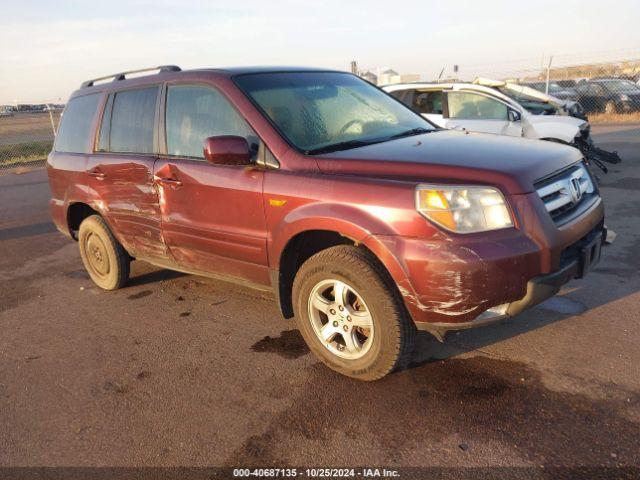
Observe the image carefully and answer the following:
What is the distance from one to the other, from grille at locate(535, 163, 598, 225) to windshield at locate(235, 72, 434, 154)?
1.12m

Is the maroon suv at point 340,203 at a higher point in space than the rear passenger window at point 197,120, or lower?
lower

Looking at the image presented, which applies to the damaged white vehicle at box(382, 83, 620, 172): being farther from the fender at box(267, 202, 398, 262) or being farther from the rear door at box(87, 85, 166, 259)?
the fender at box(267, 202, 398, 262)

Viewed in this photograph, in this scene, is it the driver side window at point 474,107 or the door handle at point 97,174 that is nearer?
the door handle at point 97,174

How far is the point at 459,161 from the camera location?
2859 millimetres

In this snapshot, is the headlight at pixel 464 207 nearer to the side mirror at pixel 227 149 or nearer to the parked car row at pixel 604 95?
the side mirror at pixel 227 149

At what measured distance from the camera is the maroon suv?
2662 mm

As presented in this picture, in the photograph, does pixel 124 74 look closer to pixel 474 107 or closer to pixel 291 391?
pixel 291 391

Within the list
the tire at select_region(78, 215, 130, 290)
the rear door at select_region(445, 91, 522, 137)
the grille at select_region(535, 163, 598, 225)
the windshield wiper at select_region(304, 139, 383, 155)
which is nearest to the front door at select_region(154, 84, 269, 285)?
the windshield wiper at select_region(304, 139, 383, 155)

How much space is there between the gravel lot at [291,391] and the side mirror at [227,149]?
133cm

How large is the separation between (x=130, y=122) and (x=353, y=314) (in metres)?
2.61

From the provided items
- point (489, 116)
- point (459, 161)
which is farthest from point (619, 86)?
point (459, 161)

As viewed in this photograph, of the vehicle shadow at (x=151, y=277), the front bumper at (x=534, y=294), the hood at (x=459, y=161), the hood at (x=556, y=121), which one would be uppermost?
the hood at (x=459, y=161)

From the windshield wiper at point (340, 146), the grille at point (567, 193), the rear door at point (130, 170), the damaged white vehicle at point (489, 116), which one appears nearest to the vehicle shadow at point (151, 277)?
the rear door at point (130, 170)

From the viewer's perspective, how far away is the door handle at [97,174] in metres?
4.49
